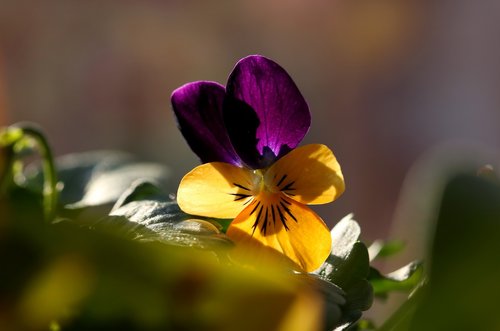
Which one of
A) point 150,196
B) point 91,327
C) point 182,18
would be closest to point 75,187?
point 150,196

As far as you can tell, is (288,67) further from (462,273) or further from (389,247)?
(462,273)

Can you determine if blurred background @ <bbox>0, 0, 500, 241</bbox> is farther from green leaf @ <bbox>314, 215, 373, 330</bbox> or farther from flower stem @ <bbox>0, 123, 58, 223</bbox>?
green leaf @ <bbox>314, 215, 373, 330</bbox>

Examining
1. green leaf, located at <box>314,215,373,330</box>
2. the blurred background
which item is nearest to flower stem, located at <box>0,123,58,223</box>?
green leaf, located at <box>314,215,373,330</box>

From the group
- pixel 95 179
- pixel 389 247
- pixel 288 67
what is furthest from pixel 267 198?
pixel 288 67

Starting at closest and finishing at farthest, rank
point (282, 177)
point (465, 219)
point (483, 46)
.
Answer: point (465, 219) < point (282, 177) < point (483, 46)

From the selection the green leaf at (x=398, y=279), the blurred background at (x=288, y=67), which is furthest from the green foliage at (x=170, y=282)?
the blurred background at (x=288, y=67)

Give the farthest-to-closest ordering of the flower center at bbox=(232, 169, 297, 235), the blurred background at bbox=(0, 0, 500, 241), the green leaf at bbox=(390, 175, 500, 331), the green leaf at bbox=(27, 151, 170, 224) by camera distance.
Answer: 1. the blurred background at bbox=(0, 0, 500, 241)
2. the green leaf at bbox=(27, 151, 170, 224)
3. the flower center at bbox=(232, 169, 297, 235)
4. the green leaf at bbox=(390, 175, 500, 331)

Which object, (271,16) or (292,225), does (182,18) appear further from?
(292,225)
